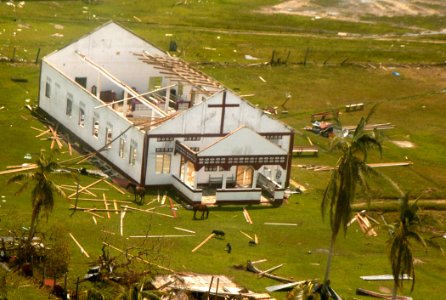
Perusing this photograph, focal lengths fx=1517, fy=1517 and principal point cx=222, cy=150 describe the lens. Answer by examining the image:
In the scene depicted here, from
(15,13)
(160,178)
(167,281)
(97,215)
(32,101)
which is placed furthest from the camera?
(15,13)

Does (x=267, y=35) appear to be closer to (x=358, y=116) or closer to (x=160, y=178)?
(x=358, y=116)

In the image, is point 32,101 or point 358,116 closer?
point 32,101

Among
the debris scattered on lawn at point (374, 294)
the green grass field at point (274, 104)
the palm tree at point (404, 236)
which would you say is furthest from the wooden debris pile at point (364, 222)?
the palm tree at point (404, 236)

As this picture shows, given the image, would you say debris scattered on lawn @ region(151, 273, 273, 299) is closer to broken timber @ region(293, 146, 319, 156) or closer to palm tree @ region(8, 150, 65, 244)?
palm tree @ region(8, 150, 65, 244)

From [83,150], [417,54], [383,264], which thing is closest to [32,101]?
[83,150]

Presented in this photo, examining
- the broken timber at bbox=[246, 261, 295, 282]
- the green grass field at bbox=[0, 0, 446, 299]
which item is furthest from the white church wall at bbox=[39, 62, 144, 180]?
the broken timber at bbox=[246, 261, 295, 282]

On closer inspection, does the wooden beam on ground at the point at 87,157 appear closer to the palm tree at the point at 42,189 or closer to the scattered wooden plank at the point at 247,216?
the scattered wooden plank at the point at 247,216

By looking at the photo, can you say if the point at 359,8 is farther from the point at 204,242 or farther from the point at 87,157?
the point at 204,242
